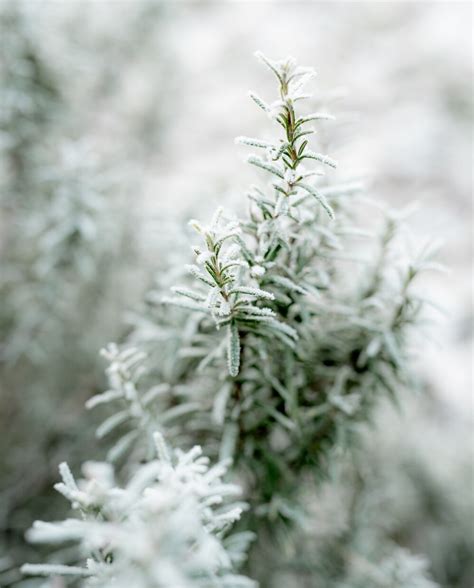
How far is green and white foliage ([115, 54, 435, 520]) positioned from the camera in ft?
3.31

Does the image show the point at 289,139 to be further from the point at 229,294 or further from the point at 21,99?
the point at 21,99

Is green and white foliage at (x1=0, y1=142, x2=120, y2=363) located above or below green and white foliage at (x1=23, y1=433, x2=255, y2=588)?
above

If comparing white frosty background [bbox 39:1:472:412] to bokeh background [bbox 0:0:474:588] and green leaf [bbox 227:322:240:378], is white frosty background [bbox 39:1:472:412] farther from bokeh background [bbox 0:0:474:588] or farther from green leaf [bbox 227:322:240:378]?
green leaf [bbox 227:322:240:378]

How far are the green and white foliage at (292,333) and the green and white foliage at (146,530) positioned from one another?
0.24m

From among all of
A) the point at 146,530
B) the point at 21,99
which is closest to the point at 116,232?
the point at 21,99

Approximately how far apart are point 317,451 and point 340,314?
1.24ft

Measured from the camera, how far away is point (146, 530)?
0.64 meters

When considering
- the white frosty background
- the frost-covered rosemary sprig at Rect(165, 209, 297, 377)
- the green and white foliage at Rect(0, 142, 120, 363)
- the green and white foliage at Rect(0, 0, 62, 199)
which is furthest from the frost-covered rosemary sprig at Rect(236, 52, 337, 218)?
the green and white foliage at Rect(0, 0, 62, 199)

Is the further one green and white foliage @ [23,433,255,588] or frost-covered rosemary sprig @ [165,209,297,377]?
frost-covered rosemary sprig @ [165,209,297,377]

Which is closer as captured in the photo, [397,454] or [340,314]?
[340,314]

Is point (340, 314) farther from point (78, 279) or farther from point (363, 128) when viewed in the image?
point (363, 128)

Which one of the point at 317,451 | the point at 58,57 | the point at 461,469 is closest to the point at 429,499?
the point at 461,469

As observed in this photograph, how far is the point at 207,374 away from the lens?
1.35 m

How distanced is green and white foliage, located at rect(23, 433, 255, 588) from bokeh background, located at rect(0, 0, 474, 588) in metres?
0.70
